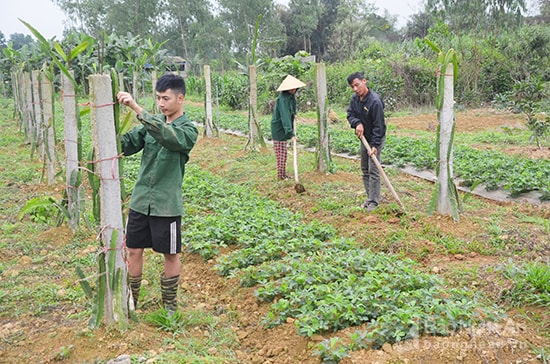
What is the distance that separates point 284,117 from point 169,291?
469cm

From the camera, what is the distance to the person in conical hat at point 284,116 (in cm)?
791

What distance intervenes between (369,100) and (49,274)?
167 inches

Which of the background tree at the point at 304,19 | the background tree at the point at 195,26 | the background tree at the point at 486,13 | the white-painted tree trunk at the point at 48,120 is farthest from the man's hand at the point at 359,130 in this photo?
the background tree at the point at 195,26

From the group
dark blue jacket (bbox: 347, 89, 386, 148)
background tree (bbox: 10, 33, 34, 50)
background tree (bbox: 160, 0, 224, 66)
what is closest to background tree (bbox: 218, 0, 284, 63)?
background tree (bbox: 160, 0, 224, 66)

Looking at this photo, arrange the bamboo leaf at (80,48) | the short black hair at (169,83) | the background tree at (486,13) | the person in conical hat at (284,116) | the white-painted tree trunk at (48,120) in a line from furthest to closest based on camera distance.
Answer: the background tree at (486,13)
the person in conical hat at (284,116)
the white-painted tree trunk at (48,120)
the bamboo leaf at (80,48)
the short black hair at (169,83)

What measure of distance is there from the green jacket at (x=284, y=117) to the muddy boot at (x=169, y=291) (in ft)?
15.0

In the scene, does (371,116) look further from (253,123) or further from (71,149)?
(253,123)

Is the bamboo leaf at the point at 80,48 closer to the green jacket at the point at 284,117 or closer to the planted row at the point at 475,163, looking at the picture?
the green jacket at the point at 284,117

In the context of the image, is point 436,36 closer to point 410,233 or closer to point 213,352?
point 410,233

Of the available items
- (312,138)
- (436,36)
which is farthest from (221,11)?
(312,138)

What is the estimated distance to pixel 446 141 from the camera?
582cm

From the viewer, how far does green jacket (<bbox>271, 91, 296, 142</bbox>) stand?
795cm

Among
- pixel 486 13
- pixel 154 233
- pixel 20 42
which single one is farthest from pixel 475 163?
pixel 20 42

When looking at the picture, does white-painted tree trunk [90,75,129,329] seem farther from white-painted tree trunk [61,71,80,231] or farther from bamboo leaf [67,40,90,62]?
white-painted tree trunk [61,71,80,231]
